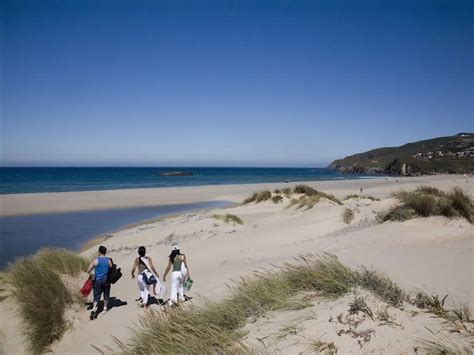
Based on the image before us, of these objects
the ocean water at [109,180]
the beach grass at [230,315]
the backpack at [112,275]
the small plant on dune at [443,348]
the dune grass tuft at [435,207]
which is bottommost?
the ocean water at [109,180]

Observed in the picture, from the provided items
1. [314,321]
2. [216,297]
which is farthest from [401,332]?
[216,297]

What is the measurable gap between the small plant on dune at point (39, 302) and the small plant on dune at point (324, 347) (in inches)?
200

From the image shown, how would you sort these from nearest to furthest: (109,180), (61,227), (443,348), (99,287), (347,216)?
1. (443,348)
2. (99,287)
3. (347,216)
4. (61,227)
5. (109,180)

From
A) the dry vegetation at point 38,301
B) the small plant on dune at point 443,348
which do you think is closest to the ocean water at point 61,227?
the dry vegetation at point 38,301

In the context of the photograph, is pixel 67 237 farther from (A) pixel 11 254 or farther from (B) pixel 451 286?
(B) pixel 451 286

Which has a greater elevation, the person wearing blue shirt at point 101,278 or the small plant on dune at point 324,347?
the small plant on dune at point 324,347

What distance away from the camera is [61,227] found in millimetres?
19297

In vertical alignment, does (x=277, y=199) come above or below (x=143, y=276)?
below

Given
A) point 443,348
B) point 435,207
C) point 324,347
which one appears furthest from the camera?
point 435,207

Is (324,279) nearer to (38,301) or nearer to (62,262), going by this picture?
(38,301)

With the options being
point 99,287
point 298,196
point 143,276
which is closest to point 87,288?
point 99,287

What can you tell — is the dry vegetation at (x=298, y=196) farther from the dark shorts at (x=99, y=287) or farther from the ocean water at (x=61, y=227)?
the dark shorts at (x=99, y=287)

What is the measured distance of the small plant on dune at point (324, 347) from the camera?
3.46 meters

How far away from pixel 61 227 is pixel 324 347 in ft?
63.8
